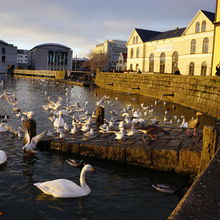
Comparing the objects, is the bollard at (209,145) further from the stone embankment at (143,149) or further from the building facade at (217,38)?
the building facade at (217,38)

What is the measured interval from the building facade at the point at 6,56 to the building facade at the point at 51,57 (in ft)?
30.3

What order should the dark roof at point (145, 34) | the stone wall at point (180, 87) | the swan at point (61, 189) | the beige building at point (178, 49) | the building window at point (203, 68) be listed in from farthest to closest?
the dark roof at point (145, 34) → the building window at point (203, 68) → the beige building at point (178, 49) → the stone wall at point (180, 87) → the swan at point (61, 189)

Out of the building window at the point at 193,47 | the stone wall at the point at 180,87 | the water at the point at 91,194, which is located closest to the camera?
the water at the point at 91,194

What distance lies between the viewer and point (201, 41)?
4075cm

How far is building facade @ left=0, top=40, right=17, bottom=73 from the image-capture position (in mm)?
104250

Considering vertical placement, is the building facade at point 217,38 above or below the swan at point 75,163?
above

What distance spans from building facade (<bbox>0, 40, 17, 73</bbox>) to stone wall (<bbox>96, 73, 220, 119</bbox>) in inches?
2892

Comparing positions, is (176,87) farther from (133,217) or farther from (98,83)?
(98,83)

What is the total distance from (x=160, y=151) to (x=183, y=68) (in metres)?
39.1

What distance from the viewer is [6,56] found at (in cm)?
10544

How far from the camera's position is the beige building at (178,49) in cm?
4000

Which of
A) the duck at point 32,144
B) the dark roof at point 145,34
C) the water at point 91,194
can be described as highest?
the dark roof at point 145,34

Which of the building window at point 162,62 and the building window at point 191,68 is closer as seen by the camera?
the building window at point 191,68

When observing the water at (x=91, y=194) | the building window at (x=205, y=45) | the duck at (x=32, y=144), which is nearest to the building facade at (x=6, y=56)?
the building window at (x=205, y=45)
